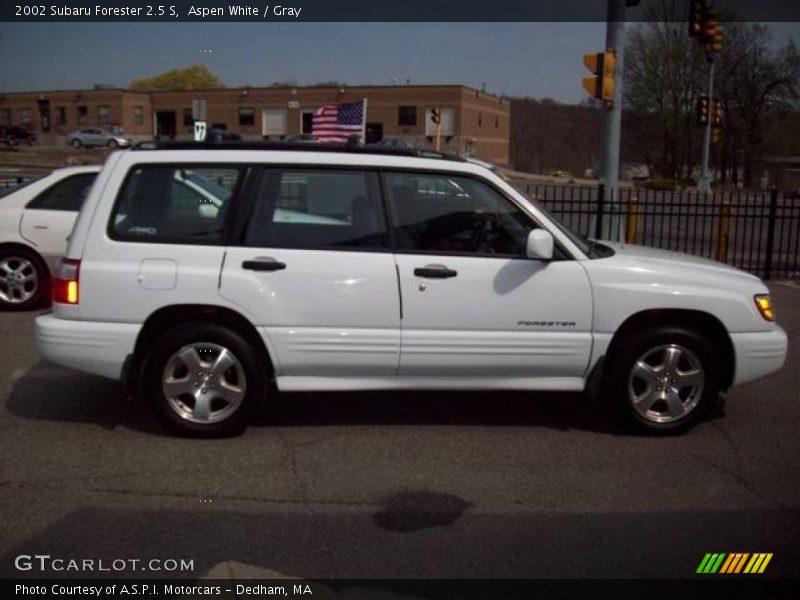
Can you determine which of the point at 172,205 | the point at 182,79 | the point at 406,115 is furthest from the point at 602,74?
the point at 182,79

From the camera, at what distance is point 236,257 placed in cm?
493

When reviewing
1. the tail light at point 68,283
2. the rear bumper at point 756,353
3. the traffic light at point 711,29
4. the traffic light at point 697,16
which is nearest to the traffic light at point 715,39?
the traffic light at point 711,29

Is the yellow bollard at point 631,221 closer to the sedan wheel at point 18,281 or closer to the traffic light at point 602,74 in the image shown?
the traffic light at point 602,74

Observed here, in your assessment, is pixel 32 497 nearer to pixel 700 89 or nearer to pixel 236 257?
pixel 236 257

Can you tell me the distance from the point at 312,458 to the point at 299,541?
3.48 ft

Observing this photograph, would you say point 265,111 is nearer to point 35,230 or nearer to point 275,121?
point 275,121

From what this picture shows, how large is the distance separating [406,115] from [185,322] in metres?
69.7

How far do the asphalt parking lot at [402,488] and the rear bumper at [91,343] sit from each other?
46cm

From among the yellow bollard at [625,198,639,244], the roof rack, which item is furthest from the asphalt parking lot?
the yellow bollard at [625,198,639,244]

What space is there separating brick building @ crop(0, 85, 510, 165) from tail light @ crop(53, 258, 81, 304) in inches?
2487

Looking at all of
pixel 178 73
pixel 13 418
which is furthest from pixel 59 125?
pixel 13 418

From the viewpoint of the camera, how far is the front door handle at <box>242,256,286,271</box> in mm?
4895

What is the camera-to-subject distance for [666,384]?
518 centimetres

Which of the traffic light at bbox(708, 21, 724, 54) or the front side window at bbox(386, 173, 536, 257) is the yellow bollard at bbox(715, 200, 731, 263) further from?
the front side window at bbox(386, 173, 536, 257)
